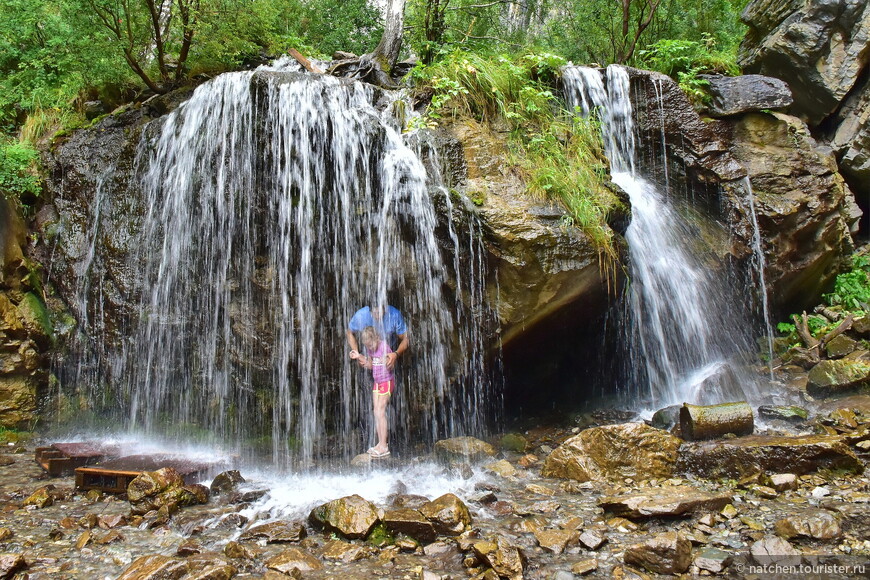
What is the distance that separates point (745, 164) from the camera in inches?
335

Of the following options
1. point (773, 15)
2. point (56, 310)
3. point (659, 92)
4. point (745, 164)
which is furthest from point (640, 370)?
point (56, 310)

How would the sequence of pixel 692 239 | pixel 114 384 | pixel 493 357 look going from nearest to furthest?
pixel 493 357 → pixel 114 384 → pixel 692 239

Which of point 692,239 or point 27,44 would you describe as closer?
point 692,239

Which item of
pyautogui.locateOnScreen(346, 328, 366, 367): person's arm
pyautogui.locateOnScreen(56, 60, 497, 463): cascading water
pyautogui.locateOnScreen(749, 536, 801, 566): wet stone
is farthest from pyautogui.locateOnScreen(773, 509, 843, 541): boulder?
pyautogui.locateOnScreen(346, 328, 366, 367): person's arm

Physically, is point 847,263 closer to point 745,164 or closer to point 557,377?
point 745,164

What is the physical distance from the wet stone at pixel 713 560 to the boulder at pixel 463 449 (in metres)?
2.79

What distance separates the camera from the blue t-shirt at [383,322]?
20.3 feet

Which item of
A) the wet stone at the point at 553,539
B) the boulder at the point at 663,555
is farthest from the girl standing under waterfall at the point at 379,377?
the boulder at the point at 663,555

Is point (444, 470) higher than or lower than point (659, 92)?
lower

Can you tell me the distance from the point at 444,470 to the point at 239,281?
3.55 m

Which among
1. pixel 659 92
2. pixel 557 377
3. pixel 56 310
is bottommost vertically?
pixel 557 377

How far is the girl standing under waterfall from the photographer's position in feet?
20.1

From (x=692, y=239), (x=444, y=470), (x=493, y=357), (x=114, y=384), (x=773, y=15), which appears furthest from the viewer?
(x=773, y=15)

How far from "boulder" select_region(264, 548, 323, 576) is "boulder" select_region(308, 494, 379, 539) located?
0.38m
